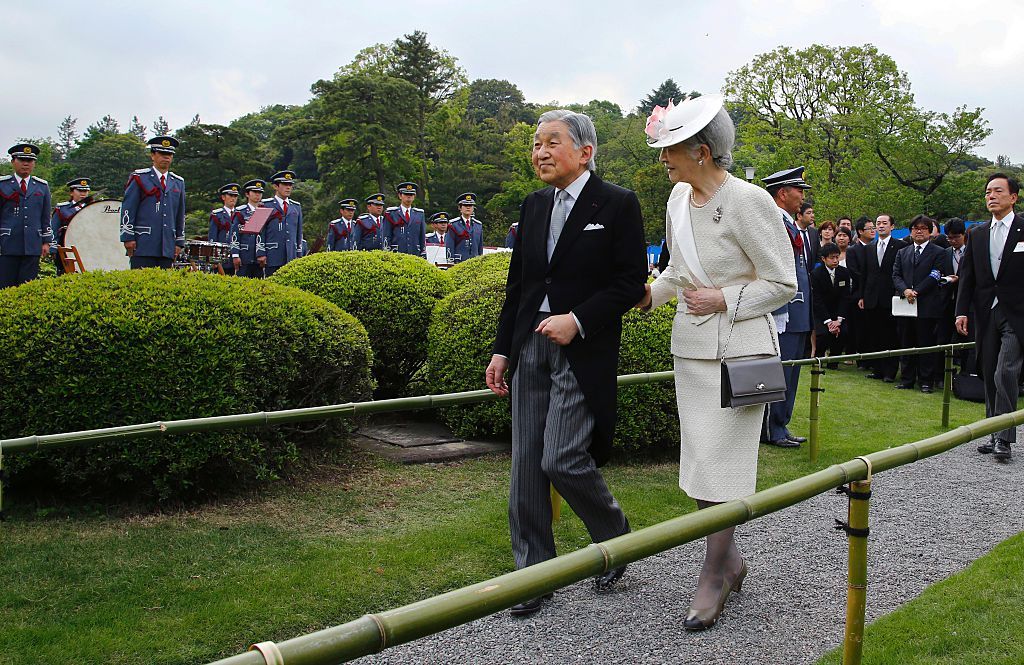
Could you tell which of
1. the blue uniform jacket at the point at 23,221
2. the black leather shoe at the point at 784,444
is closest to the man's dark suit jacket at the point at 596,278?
the black leather shoe at the point at 784,444

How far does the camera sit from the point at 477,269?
27.4 feet

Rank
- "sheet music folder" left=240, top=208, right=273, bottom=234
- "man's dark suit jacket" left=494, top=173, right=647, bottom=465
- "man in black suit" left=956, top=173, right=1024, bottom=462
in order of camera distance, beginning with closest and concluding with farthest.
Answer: "man's dark suit jacket" left=494, top=173, right=647, bottom=465 → "man in black suit" left=956, top=173, right=1024, bottom=462 → "sheet music folder" left=240, top=208, right=273, bottom=234

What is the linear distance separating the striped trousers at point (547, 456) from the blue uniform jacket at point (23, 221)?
35.5 feet

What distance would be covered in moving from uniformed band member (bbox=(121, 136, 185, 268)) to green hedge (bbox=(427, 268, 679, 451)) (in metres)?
4.91

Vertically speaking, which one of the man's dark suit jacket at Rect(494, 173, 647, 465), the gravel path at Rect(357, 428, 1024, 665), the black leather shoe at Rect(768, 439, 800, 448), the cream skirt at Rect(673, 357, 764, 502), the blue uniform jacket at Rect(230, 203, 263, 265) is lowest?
the gravel path at Rect(357, 428, 1024, 665)

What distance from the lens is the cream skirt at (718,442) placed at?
145 inches

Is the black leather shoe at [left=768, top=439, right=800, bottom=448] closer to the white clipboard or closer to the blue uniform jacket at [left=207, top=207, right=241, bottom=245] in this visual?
the white clipboard

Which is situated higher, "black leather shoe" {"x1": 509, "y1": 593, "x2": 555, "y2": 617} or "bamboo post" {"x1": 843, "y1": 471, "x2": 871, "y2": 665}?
"bamboo post" {"x1": 843, "y1": 471, "x2": 871, "y2": 665}

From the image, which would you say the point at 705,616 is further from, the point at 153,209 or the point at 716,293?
the point at 153,209

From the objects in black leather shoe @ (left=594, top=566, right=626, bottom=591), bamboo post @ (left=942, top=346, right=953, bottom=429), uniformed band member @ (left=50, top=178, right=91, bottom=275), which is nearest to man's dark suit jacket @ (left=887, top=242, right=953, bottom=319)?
bamboo post @ (left=942, top=346, right=953, bottom=429)

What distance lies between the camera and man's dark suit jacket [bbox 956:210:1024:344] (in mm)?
7172

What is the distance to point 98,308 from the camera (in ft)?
16.6

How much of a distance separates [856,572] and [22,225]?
Result: 12377mm

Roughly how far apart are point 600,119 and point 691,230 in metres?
83.1
